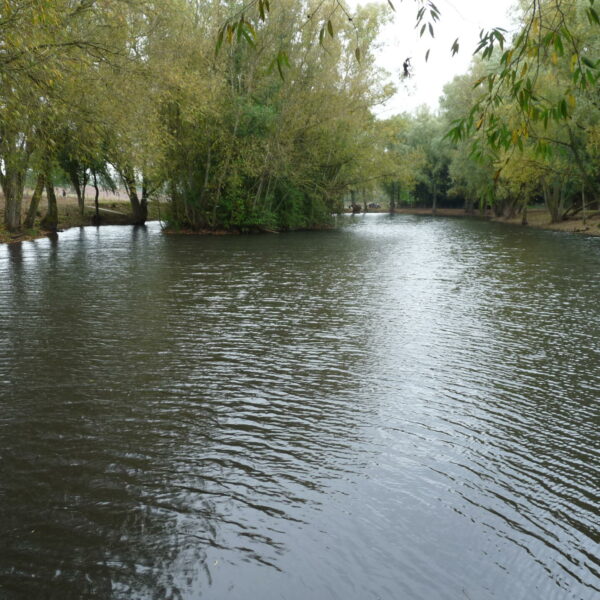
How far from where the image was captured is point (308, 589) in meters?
4.21

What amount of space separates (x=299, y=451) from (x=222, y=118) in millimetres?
33304

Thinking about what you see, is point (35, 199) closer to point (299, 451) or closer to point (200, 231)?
point (200, 231)

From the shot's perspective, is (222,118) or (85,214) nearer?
(222,118)

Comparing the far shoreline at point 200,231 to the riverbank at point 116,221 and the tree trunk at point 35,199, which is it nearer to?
the riverbank at point 116,221

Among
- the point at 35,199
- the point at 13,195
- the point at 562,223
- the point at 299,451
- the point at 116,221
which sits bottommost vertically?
the point at 299,451

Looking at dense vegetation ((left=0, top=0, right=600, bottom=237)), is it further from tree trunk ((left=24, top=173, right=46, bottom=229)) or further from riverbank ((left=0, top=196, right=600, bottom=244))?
riverbank ((left=0, top=196, right=600, bottom=244))

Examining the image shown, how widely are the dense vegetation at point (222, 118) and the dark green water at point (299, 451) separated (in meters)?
6.74

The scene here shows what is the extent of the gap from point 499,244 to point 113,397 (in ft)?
99.3

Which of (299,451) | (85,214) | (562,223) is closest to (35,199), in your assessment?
(85,214)

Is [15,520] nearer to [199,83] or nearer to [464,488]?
[464,488]

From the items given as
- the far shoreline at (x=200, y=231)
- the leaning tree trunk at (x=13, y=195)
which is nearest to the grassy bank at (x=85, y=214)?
the far shoreline at (x=200, y=231)

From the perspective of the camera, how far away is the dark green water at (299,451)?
440 centimetres

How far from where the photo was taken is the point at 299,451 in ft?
20.8

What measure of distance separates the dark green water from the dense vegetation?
6.74 m
